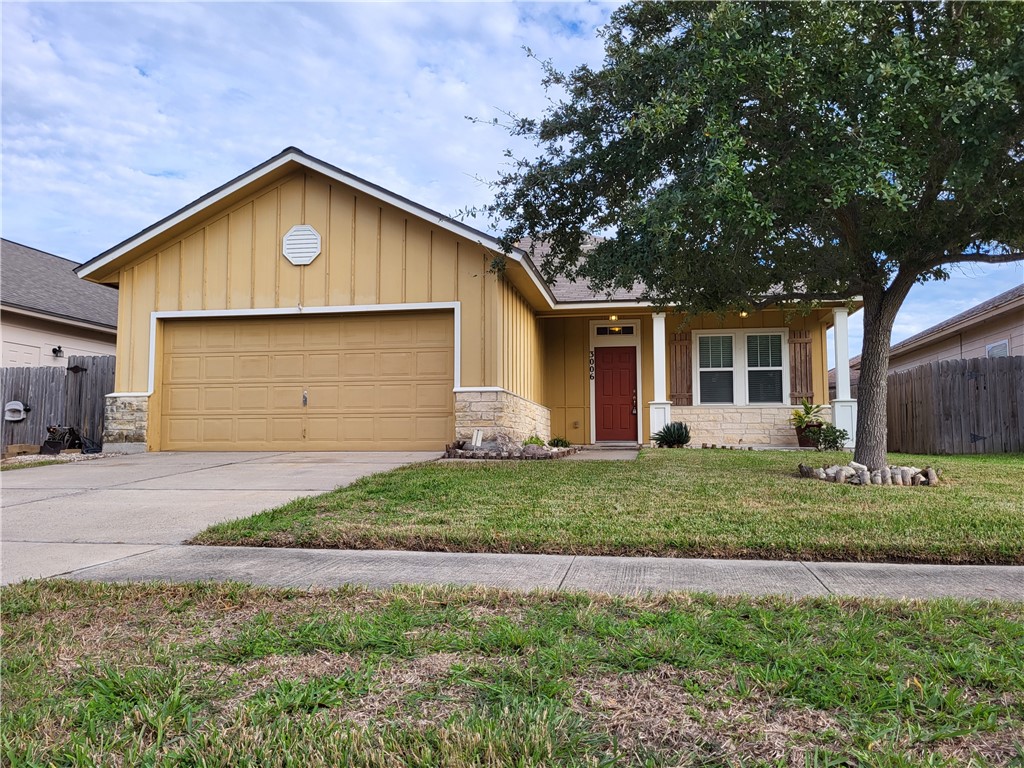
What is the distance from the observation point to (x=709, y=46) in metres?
5.88

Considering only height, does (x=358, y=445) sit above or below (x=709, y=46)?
below

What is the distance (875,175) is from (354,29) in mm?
6349

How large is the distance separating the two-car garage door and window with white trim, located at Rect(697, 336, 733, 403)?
6.36 meters

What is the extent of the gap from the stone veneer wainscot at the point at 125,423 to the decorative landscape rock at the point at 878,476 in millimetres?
10556

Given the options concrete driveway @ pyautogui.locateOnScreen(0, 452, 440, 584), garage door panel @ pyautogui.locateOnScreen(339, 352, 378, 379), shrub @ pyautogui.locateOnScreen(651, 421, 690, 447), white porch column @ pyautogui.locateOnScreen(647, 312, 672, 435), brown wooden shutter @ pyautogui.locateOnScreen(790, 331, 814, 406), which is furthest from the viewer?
brown wooden shutter @ pyautogui.locateOnScreen(790, 331, 814, 406)

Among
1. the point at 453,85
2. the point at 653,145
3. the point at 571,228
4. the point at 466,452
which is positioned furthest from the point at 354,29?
the point at 466,452

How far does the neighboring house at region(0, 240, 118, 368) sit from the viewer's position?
50.5 ft

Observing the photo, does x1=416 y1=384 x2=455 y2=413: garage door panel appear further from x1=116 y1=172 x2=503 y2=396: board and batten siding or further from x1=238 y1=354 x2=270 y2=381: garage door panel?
x1=238 y1=354 x2=270 y2=381: garage door panel

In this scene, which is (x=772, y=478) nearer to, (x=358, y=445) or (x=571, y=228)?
(x=571, y=228)

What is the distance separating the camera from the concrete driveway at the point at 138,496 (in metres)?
4.57

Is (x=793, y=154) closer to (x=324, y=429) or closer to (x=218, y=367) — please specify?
(x=324, y=429)

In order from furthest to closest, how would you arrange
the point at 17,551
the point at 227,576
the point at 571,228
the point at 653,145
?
the point at 571,228 → the point at 653,145 → the point at 17,551 → the point at 227,576

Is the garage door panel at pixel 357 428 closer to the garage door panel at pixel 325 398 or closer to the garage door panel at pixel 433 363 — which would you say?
the garage door panel at pixel 325 398

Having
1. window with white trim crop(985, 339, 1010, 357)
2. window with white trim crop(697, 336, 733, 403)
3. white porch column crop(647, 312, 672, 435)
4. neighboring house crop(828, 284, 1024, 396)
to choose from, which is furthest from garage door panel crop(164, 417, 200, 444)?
window with white trim crop(985, 339, 1010, 357)
